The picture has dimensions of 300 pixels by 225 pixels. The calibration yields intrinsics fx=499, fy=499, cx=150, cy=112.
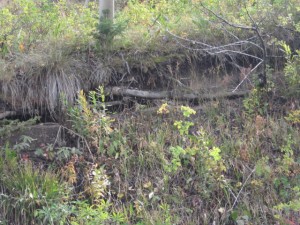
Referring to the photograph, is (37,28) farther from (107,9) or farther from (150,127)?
(150,127)

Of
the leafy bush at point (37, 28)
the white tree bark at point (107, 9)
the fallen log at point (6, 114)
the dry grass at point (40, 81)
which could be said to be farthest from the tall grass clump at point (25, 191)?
the white tree bark at point (107, 9)

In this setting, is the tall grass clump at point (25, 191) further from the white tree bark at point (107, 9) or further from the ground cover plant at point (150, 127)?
the white tree bark at point (107, 9)

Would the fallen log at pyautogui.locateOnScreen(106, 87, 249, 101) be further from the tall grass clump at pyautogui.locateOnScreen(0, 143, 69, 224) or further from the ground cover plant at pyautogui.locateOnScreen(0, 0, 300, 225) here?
the tall grass clump at pyautogui.locateOnScreen(0, 143, 69, 224)

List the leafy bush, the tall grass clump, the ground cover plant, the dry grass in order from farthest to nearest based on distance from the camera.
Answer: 1. the leafy bush
2. the dry grass
3. the ground cover plant
4. the tall grass clump

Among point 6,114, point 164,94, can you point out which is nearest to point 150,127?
point 164,94

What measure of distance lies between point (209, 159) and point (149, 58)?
187 centimetres

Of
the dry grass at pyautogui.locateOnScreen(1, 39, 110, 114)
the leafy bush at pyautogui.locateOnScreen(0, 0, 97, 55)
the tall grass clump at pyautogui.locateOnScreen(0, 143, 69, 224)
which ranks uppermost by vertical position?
the leafy bush at pyautogui.locateOnScreen(0, 0, 97, 55)

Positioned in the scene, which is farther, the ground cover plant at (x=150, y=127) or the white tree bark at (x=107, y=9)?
the white tree bark at (x=107, y=9)

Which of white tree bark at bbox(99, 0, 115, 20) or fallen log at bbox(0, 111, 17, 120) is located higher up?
white tree bark at bbox(99, 0, 115, 20)

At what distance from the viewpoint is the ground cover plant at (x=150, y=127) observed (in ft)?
17.4

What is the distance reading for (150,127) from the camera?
20.7ft

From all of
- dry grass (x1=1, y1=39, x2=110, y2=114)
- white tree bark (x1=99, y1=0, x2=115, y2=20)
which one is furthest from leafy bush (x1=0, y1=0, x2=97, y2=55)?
dry grass (x1=1, y1=39, x2=110, y2=114)

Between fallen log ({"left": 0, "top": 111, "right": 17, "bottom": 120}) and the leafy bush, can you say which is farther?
the leafy bush

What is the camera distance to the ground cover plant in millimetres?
5312
